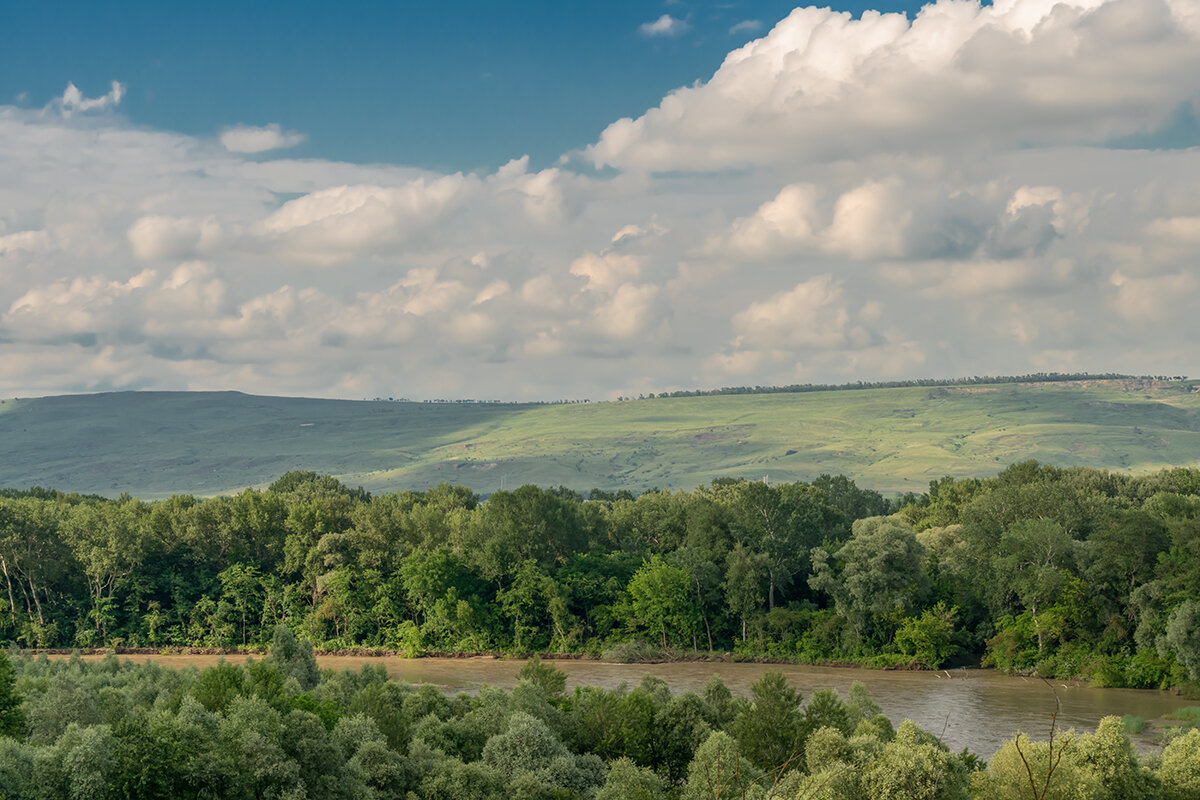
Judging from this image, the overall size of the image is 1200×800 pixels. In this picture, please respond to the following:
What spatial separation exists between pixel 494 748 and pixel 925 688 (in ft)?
169

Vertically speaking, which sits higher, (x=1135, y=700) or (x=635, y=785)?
(x=635, y=785)

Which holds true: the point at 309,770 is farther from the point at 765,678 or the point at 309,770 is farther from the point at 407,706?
the point at 765,678

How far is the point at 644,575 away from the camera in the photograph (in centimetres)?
10819

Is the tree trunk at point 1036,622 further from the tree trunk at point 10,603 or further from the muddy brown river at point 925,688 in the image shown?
the tree trunk at point 10,603

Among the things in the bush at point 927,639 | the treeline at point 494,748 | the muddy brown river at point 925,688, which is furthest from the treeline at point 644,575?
the treeline at point 494,748

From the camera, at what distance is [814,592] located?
358 ft

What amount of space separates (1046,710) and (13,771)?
68.3 metres

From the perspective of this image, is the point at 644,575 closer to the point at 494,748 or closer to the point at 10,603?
the point at 494,748

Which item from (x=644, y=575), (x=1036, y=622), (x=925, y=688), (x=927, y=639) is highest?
(x=644, y=575)

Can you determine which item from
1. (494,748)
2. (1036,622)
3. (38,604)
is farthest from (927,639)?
(38,604)

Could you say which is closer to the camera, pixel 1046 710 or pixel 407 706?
pixel 407 706

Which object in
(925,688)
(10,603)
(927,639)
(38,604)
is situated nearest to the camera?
(925,688)

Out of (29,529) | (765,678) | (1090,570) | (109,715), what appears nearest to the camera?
(109,715)

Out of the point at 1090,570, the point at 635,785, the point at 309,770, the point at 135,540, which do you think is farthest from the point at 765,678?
the point at 135,540
